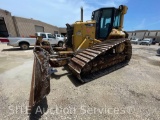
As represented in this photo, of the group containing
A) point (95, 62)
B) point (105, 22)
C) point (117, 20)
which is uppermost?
point (117, 20)

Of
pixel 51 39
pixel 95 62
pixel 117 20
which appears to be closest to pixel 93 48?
pixel 95 62

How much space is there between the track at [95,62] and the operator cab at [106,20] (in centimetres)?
93

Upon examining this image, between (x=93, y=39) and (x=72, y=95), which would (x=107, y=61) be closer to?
(x=93, y=39)

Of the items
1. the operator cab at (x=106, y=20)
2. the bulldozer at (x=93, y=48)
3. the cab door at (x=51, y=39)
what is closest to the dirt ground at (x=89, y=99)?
the bulldozer at (x=93, y=48)

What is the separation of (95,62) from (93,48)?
0.59 meters

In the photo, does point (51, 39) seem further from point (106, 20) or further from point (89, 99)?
point (89, 99)

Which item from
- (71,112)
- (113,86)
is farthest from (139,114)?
(71,112)

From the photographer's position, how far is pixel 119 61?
17.1 ft

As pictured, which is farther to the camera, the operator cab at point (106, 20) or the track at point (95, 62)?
the operator cab at point (106, 20)

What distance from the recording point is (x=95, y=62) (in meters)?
3.85

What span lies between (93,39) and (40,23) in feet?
79.7

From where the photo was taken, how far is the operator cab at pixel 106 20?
15.7ft

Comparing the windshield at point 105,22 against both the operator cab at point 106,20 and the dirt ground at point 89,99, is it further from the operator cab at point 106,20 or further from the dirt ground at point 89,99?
the dirt ground at point 89,99

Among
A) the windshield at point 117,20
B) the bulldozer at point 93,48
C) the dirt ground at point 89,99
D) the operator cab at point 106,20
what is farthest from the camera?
the windshield at point 117,20
